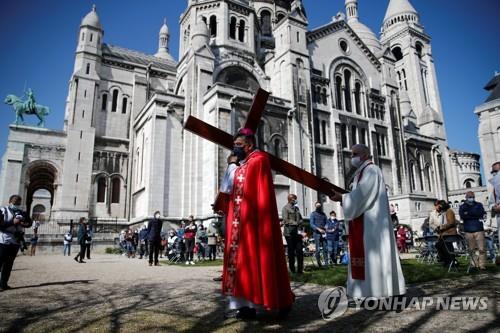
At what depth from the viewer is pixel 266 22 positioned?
37750mm

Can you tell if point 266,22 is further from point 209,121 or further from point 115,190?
point 115,190

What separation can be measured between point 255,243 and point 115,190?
1073 inches

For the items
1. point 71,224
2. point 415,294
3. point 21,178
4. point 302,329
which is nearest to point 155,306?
point 302,329

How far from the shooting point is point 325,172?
27391mm

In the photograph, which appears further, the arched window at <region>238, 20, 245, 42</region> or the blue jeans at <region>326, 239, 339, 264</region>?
the arched window at <region>238, 20, 245, 42</region>

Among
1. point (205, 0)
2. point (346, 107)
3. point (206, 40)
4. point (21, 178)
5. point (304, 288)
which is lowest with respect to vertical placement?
point (304, 288)

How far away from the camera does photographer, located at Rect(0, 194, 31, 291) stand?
6.62 m

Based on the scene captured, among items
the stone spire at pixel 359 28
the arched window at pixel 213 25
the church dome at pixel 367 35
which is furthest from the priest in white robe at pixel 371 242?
the church dome at pixel 367 35

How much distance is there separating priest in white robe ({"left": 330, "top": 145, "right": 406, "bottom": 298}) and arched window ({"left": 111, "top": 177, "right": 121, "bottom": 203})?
26800 millimetres

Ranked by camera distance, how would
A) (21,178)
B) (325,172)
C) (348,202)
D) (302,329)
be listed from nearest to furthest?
(302,329) → (348,202) → (21,178) → (325,172)

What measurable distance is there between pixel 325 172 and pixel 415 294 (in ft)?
74.0

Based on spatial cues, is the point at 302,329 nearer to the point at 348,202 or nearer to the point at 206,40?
the point at 348,202

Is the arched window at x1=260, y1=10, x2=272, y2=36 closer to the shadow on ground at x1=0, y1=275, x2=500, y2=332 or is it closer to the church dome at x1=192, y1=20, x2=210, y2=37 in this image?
the church dome at x1=192, y1=20, x2=210, y2=37

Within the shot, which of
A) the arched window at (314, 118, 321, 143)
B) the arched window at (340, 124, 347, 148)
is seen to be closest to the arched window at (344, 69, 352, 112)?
the arched window at (340, 124, 347, 148)
